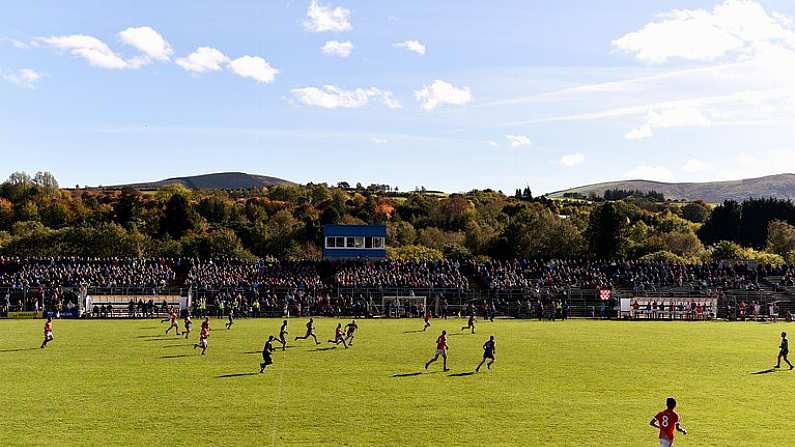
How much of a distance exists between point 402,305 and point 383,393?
121 ft

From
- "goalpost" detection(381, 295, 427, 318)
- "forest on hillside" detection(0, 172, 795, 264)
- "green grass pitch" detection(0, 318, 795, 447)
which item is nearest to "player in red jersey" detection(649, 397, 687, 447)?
"green grass pitch" detection(0, 318, 795, 447)

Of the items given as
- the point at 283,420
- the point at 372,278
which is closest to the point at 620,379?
the point at 283,420

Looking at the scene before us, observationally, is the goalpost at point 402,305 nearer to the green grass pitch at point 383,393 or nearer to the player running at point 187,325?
the green grass pitch at point 383,393

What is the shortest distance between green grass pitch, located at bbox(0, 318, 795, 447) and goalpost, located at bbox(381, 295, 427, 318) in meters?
19.1

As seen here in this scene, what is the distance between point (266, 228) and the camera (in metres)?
121

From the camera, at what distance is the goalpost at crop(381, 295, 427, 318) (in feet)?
196

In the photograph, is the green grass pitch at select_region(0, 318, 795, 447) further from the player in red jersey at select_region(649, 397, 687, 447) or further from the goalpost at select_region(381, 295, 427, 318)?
the goalpost at select_region(381, 295, 427, 318)

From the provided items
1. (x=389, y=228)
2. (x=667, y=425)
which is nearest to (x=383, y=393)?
(x=667, y=425)

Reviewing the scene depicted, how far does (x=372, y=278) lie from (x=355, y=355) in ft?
121

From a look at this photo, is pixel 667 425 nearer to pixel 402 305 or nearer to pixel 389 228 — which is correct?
pixel 402 305

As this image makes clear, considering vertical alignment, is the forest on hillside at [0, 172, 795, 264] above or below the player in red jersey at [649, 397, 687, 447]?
above

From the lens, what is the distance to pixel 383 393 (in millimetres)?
23938

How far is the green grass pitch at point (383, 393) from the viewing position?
61.5ft

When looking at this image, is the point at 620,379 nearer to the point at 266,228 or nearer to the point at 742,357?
the point at 742,357
